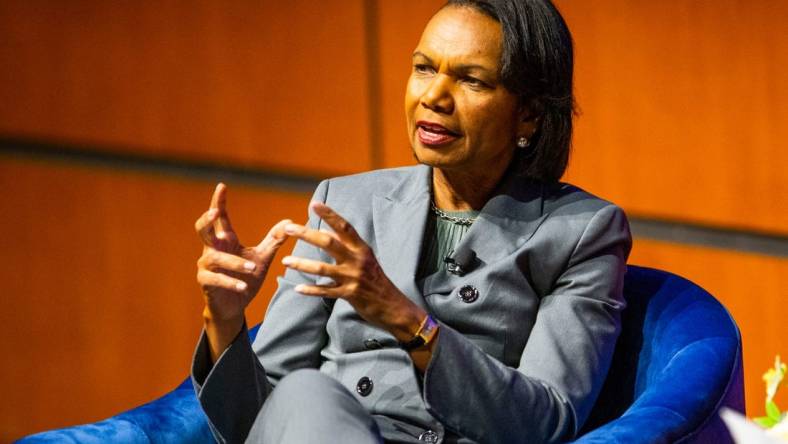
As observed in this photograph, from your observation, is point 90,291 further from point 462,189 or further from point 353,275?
point 353,275

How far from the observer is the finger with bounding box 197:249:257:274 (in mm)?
1967

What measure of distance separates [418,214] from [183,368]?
161 centimetres

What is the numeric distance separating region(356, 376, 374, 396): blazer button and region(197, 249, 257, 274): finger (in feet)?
1.06

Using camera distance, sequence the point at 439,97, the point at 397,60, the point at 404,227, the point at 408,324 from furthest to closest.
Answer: the point at 397,60 → the point at 404,227 → the point at 439,97 → the point at 408,324

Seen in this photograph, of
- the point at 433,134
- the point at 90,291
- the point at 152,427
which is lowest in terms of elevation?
the point at 90,291

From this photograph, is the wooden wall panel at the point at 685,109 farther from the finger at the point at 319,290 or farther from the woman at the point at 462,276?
the finger at the point at 319,290

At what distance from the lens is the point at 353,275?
6.10 ft

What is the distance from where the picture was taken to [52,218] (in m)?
3.72

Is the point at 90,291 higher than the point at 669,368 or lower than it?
lower

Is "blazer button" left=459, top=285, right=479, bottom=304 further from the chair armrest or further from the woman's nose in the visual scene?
the chair armrest

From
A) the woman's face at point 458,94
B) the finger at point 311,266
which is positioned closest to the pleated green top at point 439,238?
the woman's face at point 458,94

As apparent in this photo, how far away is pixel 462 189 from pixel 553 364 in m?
0.39

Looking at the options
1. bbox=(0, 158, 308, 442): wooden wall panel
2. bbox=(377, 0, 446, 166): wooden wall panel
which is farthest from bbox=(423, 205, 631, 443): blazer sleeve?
bbox=(0, 158, 308, 442): wooden wall panel

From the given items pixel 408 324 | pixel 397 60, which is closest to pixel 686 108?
pixel 397 60
